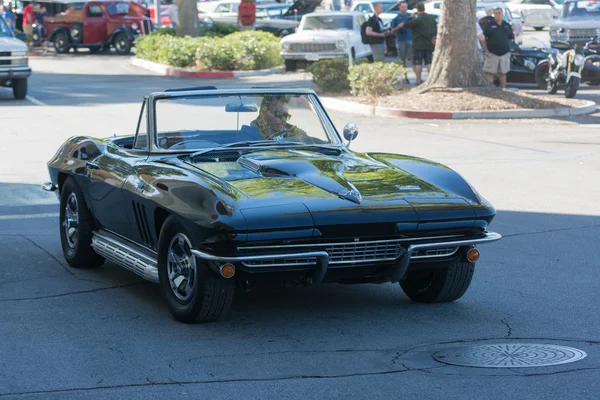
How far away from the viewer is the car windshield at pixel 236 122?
25.0 feet

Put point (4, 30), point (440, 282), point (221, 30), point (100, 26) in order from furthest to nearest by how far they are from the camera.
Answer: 1. point (100, 26)
2. point (221, 30)
3. point (4, 30)
4. point (440, 282)

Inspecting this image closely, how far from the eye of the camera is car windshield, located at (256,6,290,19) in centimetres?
4522

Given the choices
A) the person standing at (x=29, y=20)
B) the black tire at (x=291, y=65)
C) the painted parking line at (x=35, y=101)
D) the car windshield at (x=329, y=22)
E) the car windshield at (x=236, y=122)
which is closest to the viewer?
the car windshield at (x=236, y=122)

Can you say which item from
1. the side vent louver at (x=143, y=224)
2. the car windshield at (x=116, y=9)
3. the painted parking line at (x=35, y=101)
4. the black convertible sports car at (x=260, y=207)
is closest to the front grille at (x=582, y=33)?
the painted parking line at (x=35, y=101)

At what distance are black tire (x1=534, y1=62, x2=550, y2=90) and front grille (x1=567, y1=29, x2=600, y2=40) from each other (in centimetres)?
606

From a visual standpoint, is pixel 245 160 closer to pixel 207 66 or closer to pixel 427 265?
pixel 427 265

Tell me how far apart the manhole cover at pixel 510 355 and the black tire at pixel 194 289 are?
4.34 feet

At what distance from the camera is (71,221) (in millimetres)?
8383

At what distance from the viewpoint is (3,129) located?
1833cm

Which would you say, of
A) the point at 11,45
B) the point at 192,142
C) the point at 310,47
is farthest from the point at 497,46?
the point at 192,142

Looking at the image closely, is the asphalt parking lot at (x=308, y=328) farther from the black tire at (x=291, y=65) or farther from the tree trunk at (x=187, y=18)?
the tree trunk at (x=187, y=18)

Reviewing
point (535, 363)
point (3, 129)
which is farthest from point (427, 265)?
point (3, 129)

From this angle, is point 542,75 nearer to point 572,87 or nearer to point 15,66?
point 572,87

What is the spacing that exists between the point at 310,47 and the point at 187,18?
6.80 m
